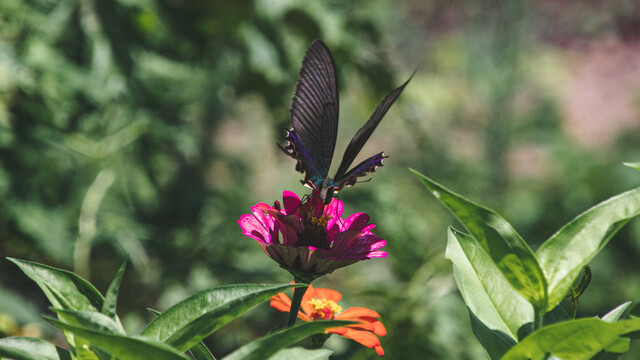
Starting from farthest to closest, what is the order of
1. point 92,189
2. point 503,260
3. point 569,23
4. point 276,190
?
point 569,23, point 276,190, point 92,189, point 503,260

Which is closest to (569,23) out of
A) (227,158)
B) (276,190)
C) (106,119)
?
(276,190)

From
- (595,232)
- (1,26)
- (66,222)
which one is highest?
(1,26)

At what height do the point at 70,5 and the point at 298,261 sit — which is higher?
the point at 70,5

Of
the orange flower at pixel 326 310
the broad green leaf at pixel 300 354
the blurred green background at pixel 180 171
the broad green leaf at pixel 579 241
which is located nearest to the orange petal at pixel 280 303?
the orange flower at pixel 326 310

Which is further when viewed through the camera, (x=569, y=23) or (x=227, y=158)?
(x=569, y=23)

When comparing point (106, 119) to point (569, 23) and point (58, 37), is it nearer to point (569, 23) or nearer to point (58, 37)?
point (58, 37)

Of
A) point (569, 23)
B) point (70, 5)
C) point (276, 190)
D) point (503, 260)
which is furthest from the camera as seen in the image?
point (569, 23)
